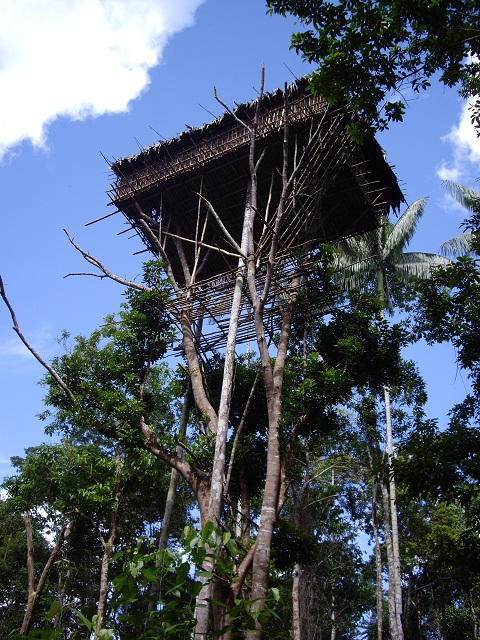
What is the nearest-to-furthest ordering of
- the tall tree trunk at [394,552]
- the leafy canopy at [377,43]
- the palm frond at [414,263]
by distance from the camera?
the leafy canopy at [377,43] → the tall tree trunk at [394,552] → the palm frond at [414,263]

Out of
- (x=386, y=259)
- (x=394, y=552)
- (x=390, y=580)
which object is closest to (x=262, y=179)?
(x=386, y=259)

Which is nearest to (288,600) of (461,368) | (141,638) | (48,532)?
(48,532)

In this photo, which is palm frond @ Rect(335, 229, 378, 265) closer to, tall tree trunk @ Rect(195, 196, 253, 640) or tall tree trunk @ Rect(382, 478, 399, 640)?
Answer: tall tree trunk @ Rect(382, 478, 399, 640)

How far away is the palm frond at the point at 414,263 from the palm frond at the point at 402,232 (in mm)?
326

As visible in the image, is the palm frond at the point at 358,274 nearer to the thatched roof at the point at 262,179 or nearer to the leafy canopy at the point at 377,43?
the thatched roof at the point at 262,179

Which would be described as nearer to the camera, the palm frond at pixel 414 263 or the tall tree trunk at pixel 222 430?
the tall tree trunk at pixel 222 430

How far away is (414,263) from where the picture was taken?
1783cm

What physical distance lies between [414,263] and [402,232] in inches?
41.6

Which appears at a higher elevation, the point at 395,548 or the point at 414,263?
the point at 414,263

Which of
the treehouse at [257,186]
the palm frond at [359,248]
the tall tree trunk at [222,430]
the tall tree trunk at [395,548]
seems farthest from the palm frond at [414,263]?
the tall tree trunk at [222,430]

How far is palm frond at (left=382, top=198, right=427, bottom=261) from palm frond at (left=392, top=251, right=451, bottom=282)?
0.33 meters

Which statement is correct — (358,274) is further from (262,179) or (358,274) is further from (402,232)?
(262,179)

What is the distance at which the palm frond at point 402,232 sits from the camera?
17969 mm

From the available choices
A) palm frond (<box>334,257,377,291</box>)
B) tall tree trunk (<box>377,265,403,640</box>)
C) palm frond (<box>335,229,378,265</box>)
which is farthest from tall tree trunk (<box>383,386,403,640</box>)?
palm frond (<box>335,229,378,265</box>)
